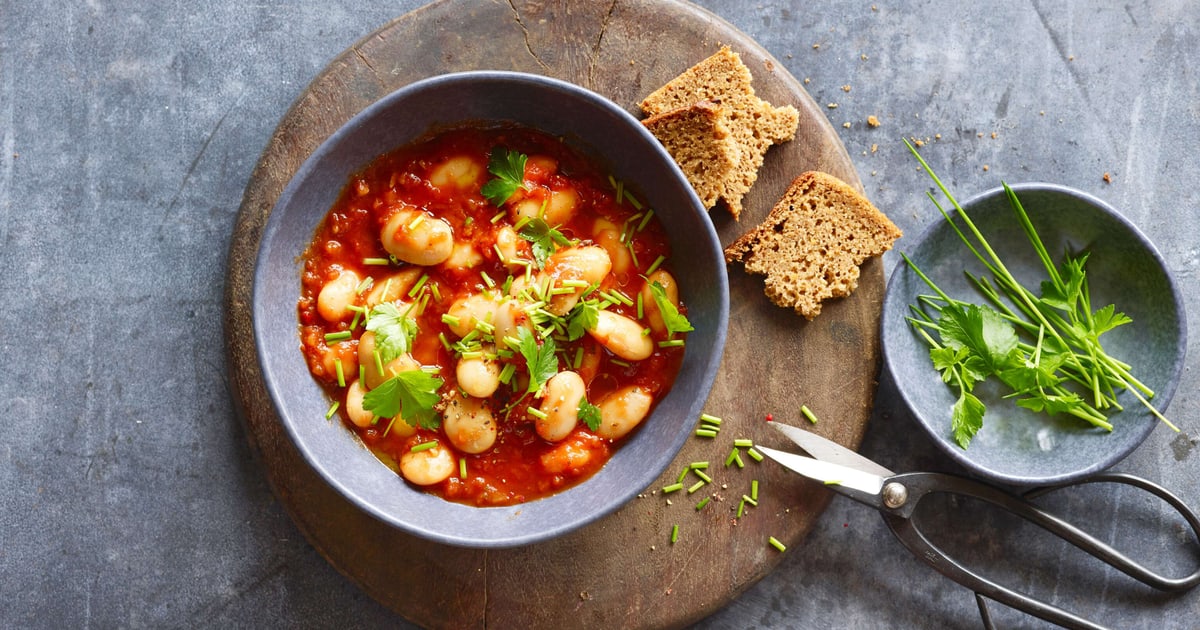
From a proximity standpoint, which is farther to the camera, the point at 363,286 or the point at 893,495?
the point at 893,495

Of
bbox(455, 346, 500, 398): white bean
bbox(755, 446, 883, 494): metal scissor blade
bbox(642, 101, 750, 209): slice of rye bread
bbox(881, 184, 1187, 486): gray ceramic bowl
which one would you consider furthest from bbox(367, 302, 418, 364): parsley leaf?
bbox(881, 184, 1187, 486): gray ceramic bowl

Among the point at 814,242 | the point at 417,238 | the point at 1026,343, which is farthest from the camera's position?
the point at 1026,343

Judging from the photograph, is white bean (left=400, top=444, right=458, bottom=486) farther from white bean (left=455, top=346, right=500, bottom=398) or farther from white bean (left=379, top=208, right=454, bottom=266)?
white bean (left=379, top=208, right=454, bottom=266)

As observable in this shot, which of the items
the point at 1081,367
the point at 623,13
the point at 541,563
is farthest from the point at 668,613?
the point at 623,13

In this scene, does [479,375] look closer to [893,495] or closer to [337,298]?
[337,298]

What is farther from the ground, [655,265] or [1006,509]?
[655,265]

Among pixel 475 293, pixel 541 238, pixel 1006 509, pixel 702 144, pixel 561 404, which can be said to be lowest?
pixel 1006 509

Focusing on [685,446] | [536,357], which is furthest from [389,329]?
[685,446]
